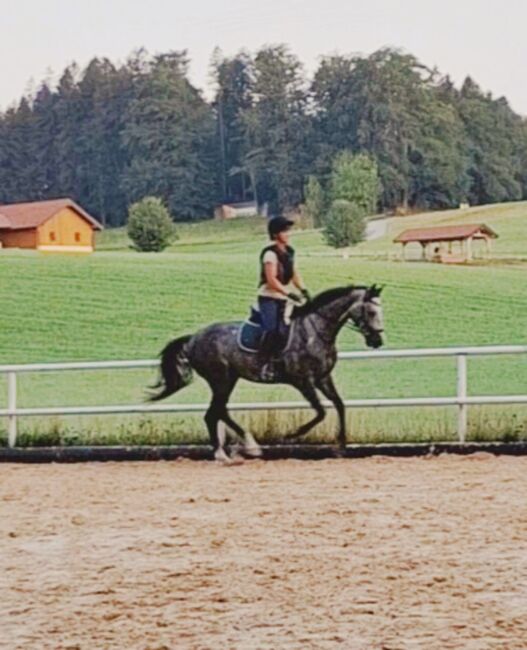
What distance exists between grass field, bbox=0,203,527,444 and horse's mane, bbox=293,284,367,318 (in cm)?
98

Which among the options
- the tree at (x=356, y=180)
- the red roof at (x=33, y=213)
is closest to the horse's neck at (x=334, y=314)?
the tree at (x=356, y=180)

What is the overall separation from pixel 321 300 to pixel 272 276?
56cm

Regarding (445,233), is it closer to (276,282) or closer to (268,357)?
(268,357)

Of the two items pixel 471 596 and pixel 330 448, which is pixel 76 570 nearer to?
pixel 471 596

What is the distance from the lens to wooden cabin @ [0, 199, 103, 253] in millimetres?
13203

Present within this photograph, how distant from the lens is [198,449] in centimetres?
850

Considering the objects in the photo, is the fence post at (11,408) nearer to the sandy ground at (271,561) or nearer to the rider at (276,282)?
the sandy ground at (271,561)

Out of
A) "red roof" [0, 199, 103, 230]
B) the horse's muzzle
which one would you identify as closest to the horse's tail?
the horse's muzzle

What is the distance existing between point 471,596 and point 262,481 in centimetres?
352

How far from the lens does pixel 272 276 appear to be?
757cm

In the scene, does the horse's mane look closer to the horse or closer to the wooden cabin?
the horse

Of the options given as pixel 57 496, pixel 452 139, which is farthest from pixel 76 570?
pixel 452 139

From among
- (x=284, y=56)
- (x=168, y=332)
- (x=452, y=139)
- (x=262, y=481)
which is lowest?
(x=262, y=481)

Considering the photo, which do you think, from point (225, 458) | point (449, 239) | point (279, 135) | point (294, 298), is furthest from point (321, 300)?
point (279, 135)
